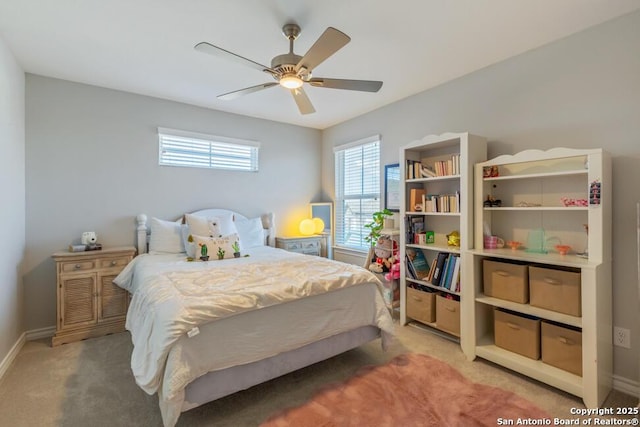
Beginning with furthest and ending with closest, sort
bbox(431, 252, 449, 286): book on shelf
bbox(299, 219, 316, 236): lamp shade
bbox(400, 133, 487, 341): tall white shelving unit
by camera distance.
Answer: bbox(299, 219, 316, 236): lamp shade, bbox(431, 252, 449, 286): book on shelf, bbox(400, 133, 487, 341): tall white shelving unit

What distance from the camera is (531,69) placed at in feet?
8.16

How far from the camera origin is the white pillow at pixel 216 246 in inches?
121

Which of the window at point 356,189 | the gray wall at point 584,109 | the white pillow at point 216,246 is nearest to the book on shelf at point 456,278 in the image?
the gray wall at point 584,109

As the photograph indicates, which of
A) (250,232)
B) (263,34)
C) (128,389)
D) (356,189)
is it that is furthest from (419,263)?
(128,389)

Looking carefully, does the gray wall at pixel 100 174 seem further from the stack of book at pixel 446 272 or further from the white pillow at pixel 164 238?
the stack of book at pixel 446 272

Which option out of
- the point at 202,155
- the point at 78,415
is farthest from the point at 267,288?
the point at 202,155

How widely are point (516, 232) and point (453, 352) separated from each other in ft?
3.89

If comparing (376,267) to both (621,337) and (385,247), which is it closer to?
(385,247)

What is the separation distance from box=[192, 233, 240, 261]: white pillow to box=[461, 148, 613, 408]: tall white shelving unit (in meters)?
2.32

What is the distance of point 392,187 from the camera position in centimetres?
374

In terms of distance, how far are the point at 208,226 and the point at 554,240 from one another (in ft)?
10.8

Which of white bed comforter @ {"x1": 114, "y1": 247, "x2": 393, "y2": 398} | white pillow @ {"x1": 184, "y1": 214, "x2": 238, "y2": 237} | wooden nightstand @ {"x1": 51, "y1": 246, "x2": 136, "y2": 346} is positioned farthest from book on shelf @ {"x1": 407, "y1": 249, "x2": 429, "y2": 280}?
wooden nightstand @ {"x1": 51, "y1": 246, "x2": 136, "y2": 346}

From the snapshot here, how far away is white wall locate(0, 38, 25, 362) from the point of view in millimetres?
2311

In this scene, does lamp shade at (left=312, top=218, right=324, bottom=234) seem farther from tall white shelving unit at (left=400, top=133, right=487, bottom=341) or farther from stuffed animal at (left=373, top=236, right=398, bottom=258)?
tall white shelving unit at (left=400, top=133, right=487, bottom=341)
